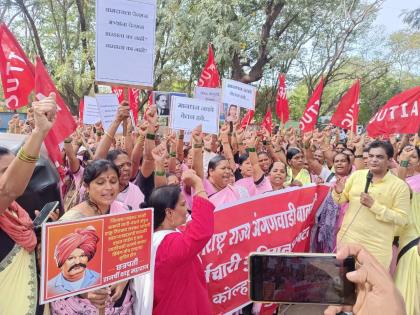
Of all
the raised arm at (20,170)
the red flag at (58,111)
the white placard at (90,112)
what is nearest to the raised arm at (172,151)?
the red flag at (58,111)

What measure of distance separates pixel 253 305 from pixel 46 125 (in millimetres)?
2397

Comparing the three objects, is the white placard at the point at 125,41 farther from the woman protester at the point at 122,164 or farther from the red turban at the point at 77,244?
the red turban at the point at 77,244

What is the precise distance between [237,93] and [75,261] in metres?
4.72

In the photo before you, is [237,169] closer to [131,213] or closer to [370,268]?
[131,213]

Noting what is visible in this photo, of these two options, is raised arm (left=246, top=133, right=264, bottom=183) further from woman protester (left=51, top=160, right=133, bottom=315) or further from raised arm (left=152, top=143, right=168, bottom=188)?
woman protester (left=51, top=160, right=133, bottom=315)

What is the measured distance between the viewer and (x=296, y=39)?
18.6m

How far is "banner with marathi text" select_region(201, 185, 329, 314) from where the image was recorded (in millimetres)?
3145

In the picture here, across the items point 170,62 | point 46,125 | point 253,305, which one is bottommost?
point 253,305

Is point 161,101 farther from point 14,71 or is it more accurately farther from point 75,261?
point 75,261

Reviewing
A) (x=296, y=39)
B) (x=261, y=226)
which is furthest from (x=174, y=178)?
(x=296, y=39)

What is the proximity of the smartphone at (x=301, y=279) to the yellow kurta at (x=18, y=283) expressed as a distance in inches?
40.2

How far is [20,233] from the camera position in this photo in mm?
1887

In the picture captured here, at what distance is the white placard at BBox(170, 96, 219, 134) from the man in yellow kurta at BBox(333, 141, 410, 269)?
172 cm

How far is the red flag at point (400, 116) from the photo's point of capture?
17.7 feet
